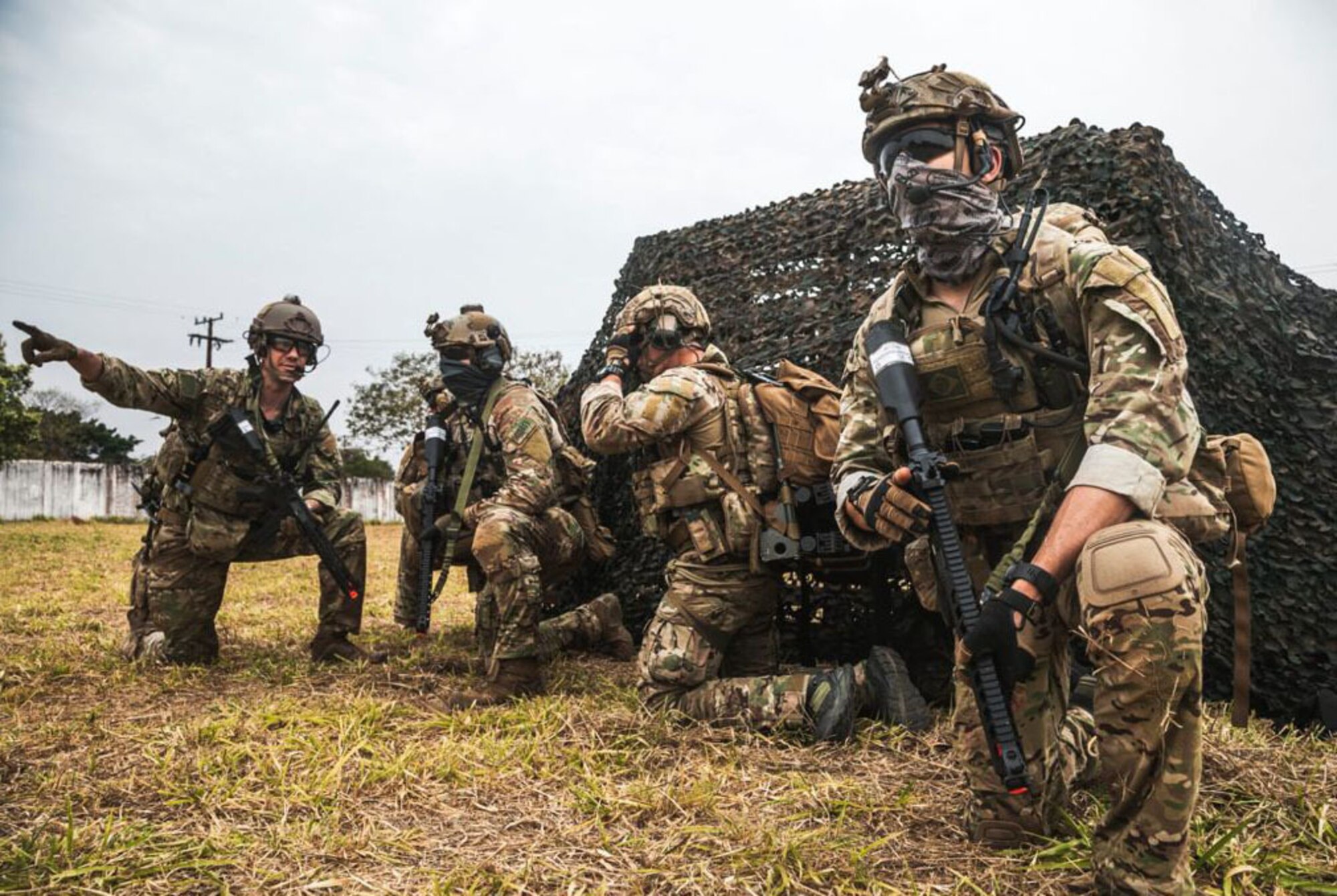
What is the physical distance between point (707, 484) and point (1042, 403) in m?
1.64

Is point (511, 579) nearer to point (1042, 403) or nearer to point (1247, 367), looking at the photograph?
point (1042, 403)

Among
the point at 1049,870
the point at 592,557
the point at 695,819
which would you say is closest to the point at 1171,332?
the point at 1049,870

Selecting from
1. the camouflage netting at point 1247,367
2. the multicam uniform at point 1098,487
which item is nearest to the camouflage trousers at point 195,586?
the camouflage netting at point 1247,367

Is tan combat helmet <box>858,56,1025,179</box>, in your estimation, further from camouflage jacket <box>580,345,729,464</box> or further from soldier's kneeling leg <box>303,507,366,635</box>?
soldier's kneeling leg <box>303,507,366,635</box>

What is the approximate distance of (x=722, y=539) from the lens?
13.0ft

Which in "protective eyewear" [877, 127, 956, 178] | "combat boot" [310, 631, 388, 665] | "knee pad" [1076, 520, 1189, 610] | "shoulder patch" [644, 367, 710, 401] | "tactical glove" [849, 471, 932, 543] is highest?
"protective eyewear" [877, 127, 956, 178]

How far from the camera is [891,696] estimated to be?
3650mm

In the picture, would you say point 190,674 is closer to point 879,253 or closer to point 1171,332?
point 879,253

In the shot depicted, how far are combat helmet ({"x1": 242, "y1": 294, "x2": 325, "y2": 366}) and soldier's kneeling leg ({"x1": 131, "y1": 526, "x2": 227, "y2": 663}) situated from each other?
3.95 ft

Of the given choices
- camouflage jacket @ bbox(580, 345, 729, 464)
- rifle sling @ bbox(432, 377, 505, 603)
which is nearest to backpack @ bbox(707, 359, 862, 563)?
camouflage jacket @ bbox(580, 345, 729, 464)

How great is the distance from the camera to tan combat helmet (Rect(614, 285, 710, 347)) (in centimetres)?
452

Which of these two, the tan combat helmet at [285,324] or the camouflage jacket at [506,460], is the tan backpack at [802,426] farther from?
the tan combat helmet at [285,324]

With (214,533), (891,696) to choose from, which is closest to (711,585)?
(891,696)

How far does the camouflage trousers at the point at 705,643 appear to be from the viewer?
3.73 meters
